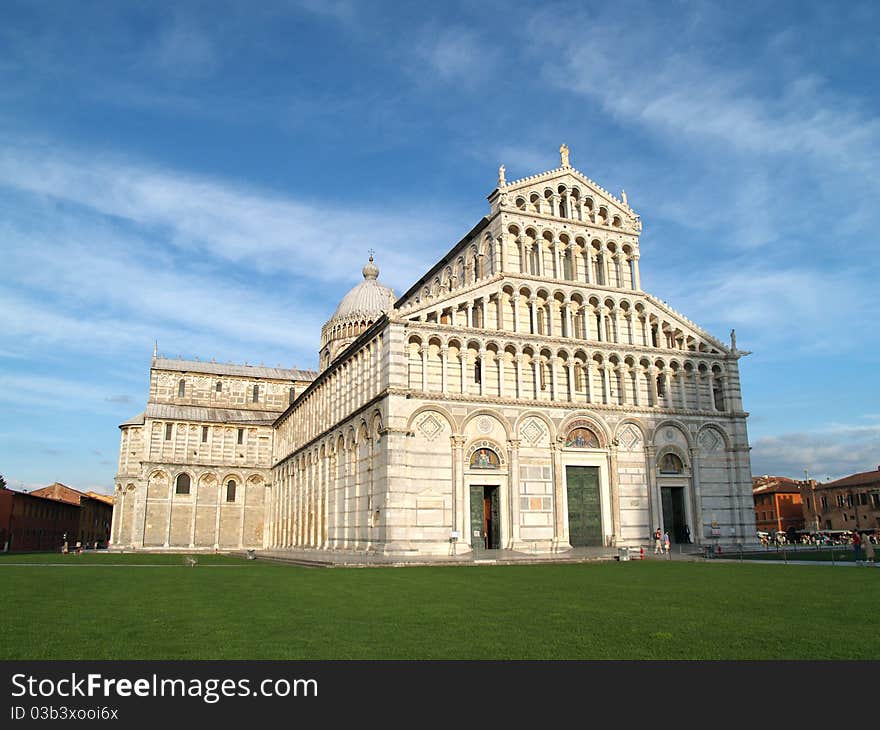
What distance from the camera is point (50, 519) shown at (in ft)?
246

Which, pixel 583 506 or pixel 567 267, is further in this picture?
pixel 567 267

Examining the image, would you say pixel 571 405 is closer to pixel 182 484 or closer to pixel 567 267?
pixel 567 267

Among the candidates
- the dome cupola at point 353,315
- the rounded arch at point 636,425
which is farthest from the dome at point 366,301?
the rounded arch at point 636,425

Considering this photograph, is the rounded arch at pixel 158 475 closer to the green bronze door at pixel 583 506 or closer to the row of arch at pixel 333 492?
the row of arch at pixel 333 492

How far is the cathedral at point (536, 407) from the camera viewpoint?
34.5 meters

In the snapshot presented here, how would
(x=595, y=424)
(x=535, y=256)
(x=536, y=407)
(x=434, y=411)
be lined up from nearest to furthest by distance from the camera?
(x=434, y=411)
(x=536, y=407)
(x=595, y=424)
(x=535, y=256)

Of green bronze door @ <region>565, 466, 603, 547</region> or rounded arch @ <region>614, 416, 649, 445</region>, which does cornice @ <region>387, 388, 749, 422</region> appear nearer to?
rounded arch @ <region>614, 416, 649, 445</region>

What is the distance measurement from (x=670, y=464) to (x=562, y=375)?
25.5 feet

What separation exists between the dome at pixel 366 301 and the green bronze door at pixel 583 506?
34.0m

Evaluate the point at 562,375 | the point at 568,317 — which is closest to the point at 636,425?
the point at 562,375

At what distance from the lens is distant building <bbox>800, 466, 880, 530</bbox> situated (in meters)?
69.9

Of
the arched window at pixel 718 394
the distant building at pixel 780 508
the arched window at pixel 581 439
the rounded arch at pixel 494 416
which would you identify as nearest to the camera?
the rounded arch at pixel 494 416

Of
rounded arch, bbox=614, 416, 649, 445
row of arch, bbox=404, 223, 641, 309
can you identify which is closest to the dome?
row of arch, bbox=404, 223, 641, 309
